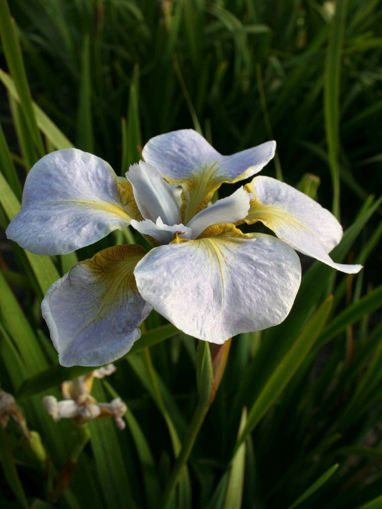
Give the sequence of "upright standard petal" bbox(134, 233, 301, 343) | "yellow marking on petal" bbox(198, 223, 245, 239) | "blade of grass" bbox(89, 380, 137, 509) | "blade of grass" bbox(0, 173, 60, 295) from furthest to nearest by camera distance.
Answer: "blade of grass" bbox(89, 380, 137, 509) < "blade of grass" bbox(0, 173, 60, 295) < "yellow marking on petal" bbox(198, 223, 245, 239) < "upright standard petal" bbox(134, 233, 301, 343)

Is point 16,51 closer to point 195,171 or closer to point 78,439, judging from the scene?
point 195,171

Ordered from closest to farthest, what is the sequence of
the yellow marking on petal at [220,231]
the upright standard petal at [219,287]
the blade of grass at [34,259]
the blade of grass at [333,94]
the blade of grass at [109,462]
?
the upright standard petal at [219,287] < the yellow marking on petal at [220,231] < the blade of grass at [34,259] < the blade of grass at [109,462] < the blade of grass at [333,94]

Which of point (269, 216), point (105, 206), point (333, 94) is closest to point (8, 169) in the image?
point (105, 206)

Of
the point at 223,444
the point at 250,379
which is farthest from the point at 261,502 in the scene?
the point at 250,379

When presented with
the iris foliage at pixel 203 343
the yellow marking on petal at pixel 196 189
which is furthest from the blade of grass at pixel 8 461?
the yellow marking on petal at pixel 196 189

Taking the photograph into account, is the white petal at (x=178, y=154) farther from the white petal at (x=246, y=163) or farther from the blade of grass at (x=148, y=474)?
the blade of grass at (x=148, y=474)

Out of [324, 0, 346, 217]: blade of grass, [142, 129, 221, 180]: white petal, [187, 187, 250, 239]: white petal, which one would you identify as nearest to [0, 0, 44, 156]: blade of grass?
[142, 129, 221, 180]: white petal

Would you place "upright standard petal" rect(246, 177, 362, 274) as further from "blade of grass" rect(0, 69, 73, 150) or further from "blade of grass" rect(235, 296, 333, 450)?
"blade of grass" rect(0, 69, 73, 150)
